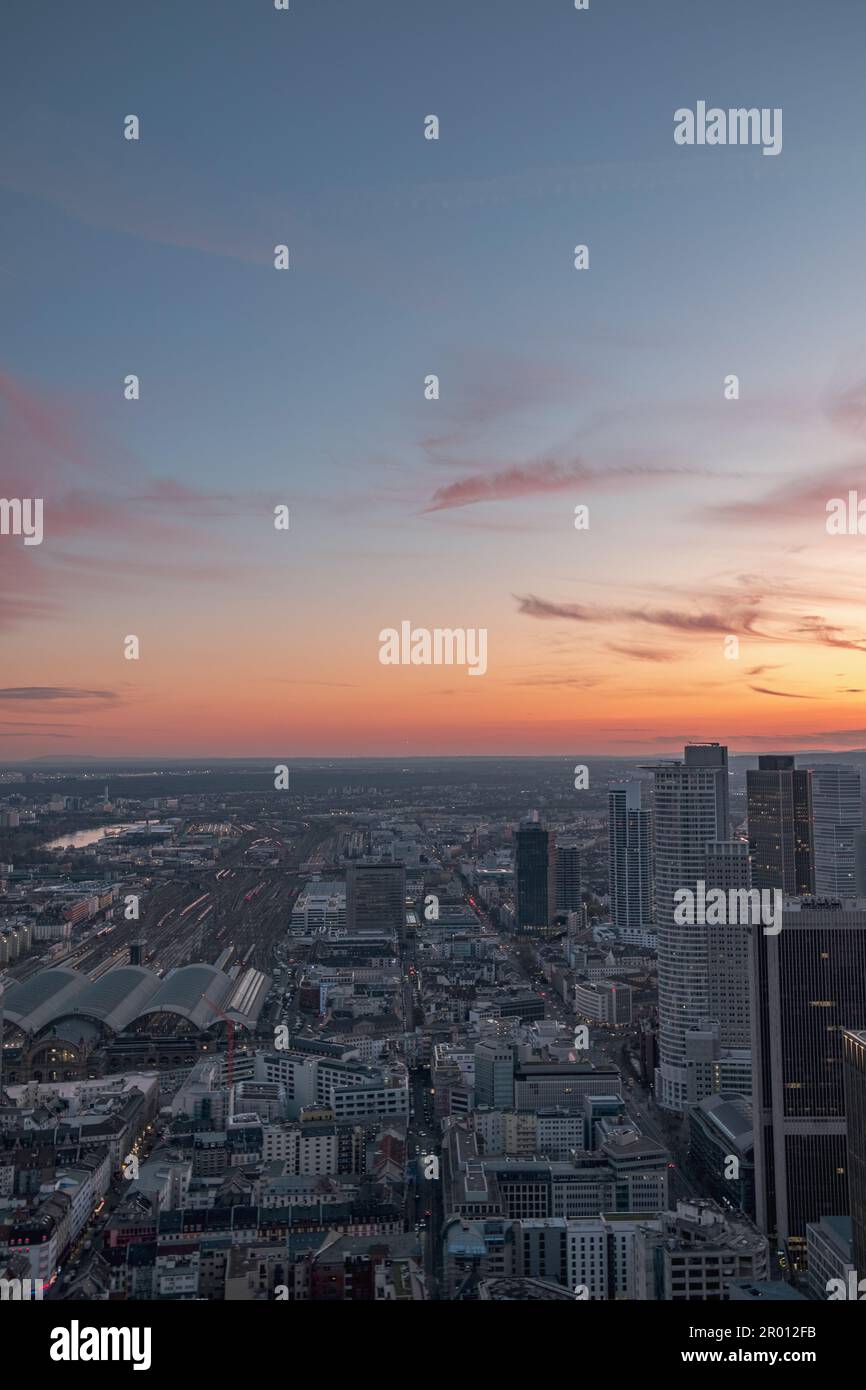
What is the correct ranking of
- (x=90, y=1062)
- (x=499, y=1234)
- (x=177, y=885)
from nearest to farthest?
(x=499, y=1234) < (x=90, y=1062) < (x=177, y=885)

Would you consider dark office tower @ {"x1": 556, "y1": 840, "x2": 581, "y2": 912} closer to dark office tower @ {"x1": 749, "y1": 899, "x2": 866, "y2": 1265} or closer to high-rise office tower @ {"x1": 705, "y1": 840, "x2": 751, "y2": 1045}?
high-rise office tower @ {"x1": 705, "y1": 840, "x2": 751, "y2": 1045}

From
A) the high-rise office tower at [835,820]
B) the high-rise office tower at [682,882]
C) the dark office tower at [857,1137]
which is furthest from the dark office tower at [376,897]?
the dark office tower at [857,1137]

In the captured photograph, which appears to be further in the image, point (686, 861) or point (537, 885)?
point (537, 885)

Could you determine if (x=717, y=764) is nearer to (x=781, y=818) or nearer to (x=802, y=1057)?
(x=781, y=818)

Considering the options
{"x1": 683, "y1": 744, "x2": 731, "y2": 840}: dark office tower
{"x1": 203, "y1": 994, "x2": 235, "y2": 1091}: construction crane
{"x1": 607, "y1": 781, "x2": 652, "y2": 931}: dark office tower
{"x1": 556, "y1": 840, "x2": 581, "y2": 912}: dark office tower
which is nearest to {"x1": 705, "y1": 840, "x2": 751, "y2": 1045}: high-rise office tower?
{"x1": 683, "y1": 744, "x2": 731, "y2": 840}: dark office tower
